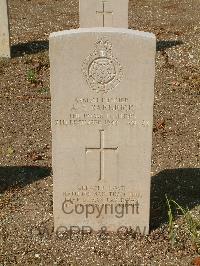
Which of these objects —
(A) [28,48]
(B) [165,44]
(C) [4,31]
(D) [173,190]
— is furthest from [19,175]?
(B) [165,44]

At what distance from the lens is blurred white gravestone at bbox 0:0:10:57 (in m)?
9.16

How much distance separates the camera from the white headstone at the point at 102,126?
4.12 m

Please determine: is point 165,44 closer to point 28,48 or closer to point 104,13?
point 104,13

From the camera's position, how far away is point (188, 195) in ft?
17.6

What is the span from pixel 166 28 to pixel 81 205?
7779 millimetres

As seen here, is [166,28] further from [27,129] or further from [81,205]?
[81,205]

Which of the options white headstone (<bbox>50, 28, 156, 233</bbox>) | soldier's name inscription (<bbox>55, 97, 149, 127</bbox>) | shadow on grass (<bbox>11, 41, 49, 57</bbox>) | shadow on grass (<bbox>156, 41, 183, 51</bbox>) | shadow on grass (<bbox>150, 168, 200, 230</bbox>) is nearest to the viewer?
white headstone (<bbox>50, 28, 156, 233</bbox>)

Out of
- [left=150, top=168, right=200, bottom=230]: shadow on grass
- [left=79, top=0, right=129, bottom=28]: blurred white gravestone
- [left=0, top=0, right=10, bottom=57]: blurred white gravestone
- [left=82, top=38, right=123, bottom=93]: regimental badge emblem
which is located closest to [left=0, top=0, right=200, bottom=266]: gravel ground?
[left=150, top=168, right=200, bottom=230]: shadow on grass

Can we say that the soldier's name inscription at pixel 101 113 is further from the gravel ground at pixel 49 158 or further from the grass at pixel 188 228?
the gravel ground at pixel 49 158

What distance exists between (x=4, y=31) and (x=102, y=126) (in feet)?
18.2

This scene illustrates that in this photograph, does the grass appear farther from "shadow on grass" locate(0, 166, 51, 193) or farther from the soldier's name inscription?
"shadow on grass" locate(0, 166, 51, 193)

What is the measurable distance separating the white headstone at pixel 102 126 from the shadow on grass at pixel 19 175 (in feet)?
3.22

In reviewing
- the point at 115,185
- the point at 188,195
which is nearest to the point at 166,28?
the point at 188,195

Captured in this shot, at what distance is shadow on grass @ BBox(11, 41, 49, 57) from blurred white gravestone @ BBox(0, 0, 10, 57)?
248 millimetres
